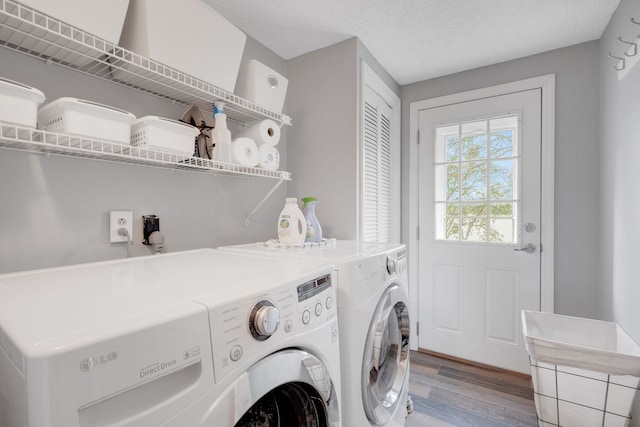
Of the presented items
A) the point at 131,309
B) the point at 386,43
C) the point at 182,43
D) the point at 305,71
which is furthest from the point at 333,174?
the point at 131,309

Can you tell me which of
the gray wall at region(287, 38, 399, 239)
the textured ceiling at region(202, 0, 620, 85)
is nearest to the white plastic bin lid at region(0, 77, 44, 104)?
the textured ceiling at region(202, 0, 620, 85)

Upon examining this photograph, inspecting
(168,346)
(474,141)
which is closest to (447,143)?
(474,141)

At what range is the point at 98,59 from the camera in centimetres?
105

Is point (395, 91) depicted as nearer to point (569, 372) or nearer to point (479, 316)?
point (479, 316)

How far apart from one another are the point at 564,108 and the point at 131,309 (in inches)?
106

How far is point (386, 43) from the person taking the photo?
201 centimetres

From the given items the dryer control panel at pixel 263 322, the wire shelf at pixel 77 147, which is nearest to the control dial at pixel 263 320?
the dryer control panel at pixel 263 322

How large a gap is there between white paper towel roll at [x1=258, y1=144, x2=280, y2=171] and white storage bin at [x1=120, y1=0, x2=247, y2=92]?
324 mm

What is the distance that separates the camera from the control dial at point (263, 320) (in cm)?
66

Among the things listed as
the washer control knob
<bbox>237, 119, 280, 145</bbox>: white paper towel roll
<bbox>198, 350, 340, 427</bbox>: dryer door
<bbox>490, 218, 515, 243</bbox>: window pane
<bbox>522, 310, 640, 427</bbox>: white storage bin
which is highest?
<bbox>237, 119, 280, 145</bbox>: white paper towel roll

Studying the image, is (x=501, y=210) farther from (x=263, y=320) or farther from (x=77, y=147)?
(x=77, y=147)

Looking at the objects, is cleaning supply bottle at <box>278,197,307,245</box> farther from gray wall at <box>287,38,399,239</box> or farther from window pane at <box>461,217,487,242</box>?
window pane at <box>461,217,487,242</box>

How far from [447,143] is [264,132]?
165 centimetres

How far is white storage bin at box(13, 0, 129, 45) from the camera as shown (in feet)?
2.78
